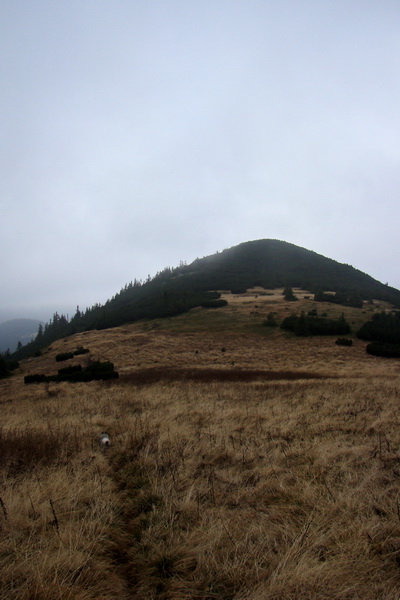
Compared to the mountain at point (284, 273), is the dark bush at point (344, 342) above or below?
below

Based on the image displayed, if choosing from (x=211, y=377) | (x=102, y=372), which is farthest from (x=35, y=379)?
(x=211, y=377)

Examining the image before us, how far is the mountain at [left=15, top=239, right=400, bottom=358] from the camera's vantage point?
209 ft

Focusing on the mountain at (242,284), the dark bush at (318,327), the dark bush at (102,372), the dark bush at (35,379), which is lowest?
the dark bush at (35,379)

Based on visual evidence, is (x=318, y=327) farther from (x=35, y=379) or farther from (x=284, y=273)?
(x=284, y=273)

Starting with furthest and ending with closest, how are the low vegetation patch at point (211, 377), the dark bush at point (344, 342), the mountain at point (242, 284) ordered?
1. the mountain at point (242, 284)
2. the dark bush at point (344, 342)
3. the low vegetation patch at point (211, 377)

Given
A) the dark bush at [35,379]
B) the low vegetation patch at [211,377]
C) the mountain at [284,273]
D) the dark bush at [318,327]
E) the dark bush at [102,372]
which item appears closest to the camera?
the low vegetation patch at [211,377]

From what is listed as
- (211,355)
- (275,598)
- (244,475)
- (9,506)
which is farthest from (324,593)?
(211,355)

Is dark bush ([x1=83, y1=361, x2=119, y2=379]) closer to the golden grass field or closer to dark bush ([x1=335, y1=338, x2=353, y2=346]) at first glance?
the golden grass field

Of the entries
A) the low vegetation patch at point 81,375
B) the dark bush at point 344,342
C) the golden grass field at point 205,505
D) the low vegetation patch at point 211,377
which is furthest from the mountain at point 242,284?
the golden grass field at point 205,505

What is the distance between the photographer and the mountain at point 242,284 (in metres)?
63.8

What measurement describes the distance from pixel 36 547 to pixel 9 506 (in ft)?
2.73

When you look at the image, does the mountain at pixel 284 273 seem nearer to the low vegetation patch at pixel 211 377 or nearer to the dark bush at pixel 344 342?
the dark bush at pixel 344 342

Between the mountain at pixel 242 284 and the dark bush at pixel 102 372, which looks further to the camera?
the mountain at pixel 242 284

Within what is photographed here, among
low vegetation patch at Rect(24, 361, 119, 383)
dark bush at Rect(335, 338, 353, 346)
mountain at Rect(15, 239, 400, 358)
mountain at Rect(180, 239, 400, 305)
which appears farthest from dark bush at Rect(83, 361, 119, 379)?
mountain at Rect(180, 239, 400, 305)
